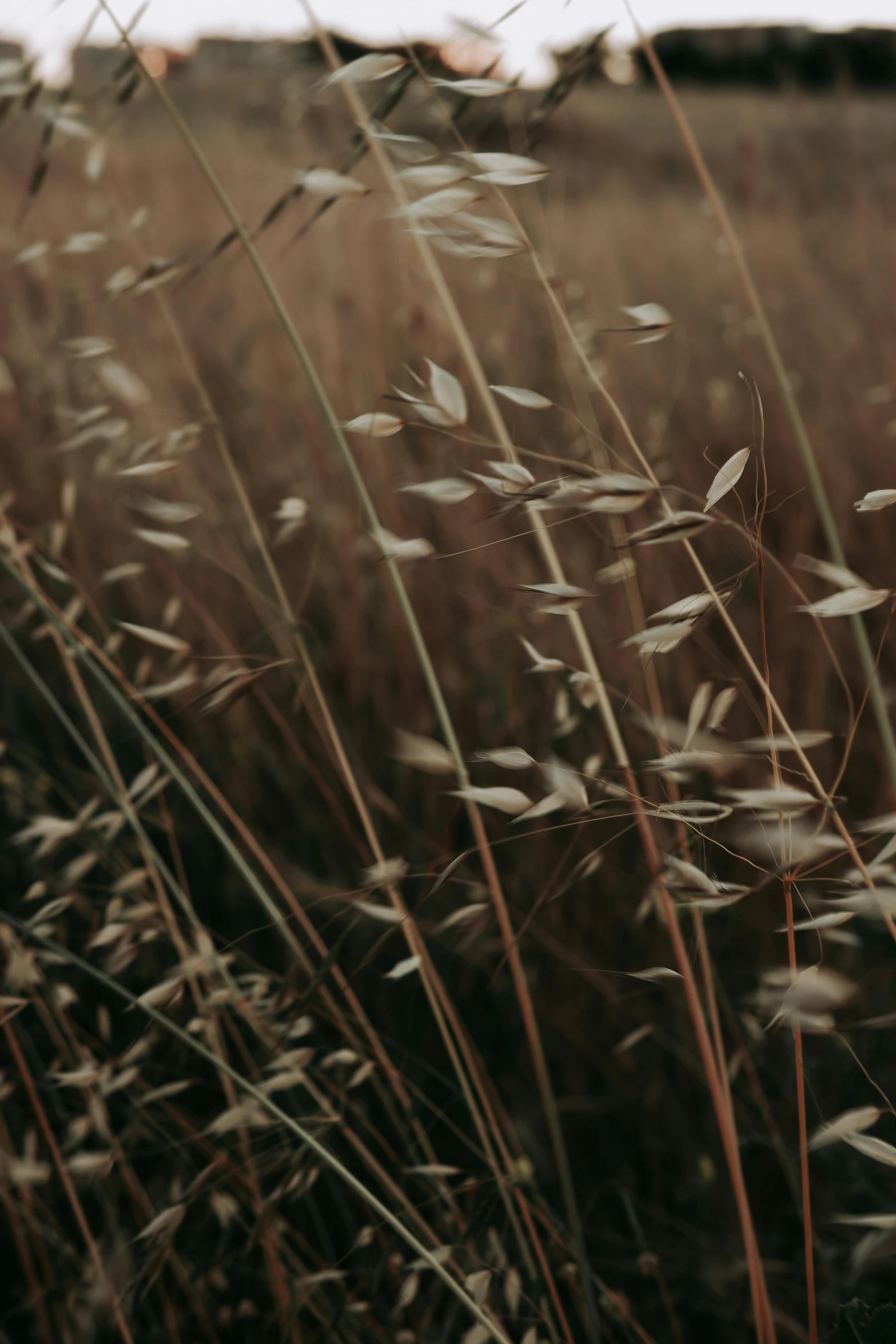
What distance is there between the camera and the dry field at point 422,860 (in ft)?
1.72

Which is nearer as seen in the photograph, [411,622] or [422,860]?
[411,622]

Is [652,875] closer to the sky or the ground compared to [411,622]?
closer to the ground

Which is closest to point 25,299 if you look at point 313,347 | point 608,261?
point 313,347

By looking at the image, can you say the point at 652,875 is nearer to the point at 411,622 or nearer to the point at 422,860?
the point at 411,622

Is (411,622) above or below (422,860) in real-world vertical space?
above

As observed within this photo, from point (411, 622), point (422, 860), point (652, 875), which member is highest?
point (411, 622)

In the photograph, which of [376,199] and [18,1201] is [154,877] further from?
[376,199]

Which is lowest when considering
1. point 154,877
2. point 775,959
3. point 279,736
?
point 775,959

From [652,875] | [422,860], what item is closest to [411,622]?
[652,875]

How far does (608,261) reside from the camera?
2.97 metres

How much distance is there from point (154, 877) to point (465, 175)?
0.52 meters

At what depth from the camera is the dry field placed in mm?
525

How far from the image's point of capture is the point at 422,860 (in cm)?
108

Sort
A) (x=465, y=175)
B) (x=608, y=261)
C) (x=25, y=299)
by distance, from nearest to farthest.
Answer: (x=465, y=175), (x=25, y=299), (x=608, y=261)
